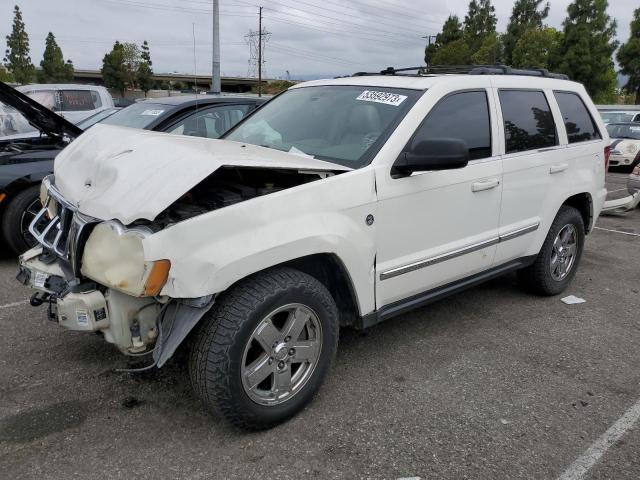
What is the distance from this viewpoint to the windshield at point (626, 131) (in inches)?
594

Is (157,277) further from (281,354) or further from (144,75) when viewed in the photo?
(144,75)

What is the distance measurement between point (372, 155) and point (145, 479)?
200cm

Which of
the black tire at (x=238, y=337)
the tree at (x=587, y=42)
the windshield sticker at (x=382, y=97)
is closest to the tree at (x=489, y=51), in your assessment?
the tree at (x=587, y=42)

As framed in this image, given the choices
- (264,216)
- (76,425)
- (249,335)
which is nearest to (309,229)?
(264,216)

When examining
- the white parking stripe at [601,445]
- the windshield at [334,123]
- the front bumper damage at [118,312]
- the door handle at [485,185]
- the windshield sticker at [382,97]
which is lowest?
the white parking stripe at [601,445]

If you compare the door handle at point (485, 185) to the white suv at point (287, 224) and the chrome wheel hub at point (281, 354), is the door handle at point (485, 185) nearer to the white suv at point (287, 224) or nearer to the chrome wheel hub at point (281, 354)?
the white suv at point (287, 224)

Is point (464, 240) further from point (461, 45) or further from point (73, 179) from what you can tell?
point (461, 45)

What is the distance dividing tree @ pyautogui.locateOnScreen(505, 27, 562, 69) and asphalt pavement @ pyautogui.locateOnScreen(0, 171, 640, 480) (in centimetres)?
3333

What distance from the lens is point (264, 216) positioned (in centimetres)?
262

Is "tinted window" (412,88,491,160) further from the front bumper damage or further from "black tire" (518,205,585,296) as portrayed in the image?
the front bumper damage

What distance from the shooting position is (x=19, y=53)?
50.9m

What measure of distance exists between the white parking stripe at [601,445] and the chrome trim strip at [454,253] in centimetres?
130

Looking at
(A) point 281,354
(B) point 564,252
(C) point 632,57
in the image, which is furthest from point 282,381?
(C) point 632,57

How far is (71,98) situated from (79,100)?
0.54 feet
